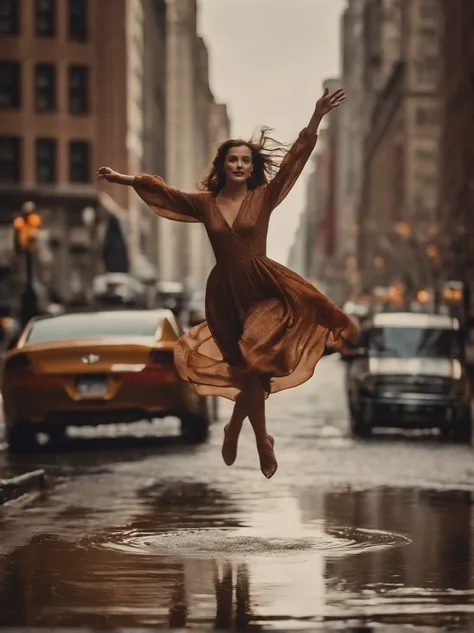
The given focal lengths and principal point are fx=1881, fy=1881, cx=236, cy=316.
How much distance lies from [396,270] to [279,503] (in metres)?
157

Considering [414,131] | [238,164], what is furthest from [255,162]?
[414,131]

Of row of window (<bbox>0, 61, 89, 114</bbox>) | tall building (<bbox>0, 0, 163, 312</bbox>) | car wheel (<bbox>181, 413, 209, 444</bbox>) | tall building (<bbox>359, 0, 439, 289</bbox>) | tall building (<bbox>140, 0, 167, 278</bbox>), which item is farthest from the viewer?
tall building (<bbox>359, 0, 439, 289</bbox>)

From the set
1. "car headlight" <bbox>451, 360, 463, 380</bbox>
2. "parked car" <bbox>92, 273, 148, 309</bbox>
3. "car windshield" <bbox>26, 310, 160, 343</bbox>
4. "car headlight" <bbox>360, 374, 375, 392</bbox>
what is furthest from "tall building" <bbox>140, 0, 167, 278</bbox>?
"car windshield" <bbox>26, 310, 160, 343</bbox>

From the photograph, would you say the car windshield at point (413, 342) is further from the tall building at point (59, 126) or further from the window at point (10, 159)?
the window at point (10, 159)

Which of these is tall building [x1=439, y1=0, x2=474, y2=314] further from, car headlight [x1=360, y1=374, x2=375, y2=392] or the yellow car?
the yellow car

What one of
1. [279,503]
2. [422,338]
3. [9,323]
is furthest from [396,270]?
[279,503]

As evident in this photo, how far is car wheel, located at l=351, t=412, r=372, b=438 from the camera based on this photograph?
22.9 meters

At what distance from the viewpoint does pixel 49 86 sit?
304 feet

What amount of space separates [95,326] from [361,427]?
465cm

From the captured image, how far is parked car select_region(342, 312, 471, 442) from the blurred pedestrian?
1200 cm

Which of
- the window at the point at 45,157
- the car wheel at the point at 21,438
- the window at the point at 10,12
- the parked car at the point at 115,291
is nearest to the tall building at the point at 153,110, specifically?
the window at the point at 45,157

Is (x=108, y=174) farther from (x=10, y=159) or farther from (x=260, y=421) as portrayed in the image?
(x=10, y=159)

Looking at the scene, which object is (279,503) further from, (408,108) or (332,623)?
(408,108)

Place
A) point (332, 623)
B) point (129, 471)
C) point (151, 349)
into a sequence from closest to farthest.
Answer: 1. point (332, 623)
2. point (129, 471)
3. point (151, 349)
